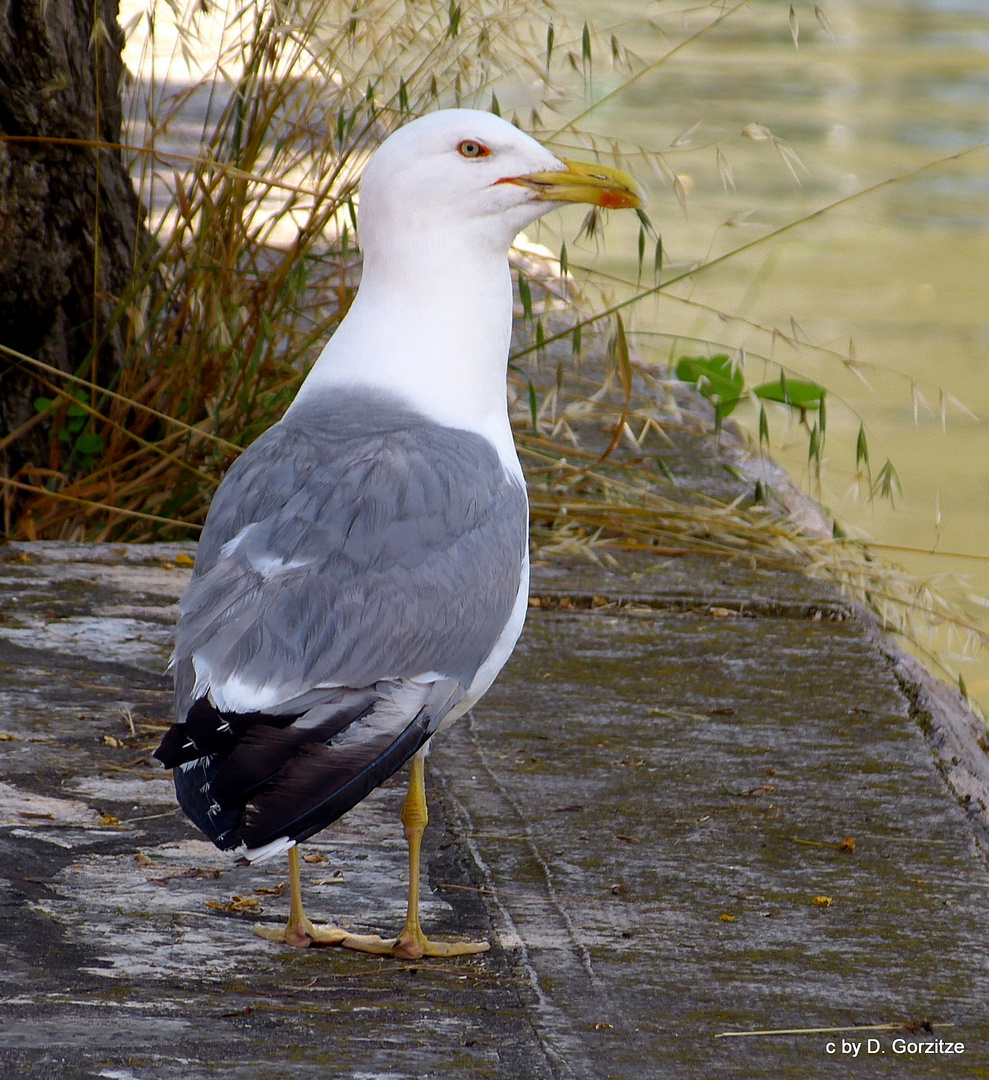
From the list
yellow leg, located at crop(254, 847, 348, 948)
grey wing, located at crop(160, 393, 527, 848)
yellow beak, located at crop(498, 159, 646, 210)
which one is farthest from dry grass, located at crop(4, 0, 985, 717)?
yellow leg, located at crop(254, 847, 348, 948)

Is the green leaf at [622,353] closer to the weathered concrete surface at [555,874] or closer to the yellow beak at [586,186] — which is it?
the weathered concrete surface at [555,874]

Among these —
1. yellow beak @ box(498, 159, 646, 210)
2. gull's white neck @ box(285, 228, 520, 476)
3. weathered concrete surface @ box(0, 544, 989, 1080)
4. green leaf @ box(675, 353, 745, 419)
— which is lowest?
weathered concrete surface @ box(0, 544, 989, 1080)

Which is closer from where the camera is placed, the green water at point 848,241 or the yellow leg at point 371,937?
the yellow leg at point 371,937

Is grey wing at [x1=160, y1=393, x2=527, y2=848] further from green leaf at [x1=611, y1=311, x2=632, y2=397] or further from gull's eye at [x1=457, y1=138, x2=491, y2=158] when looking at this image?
green leaf at [x1=611, y1=311, x2=632, y2=397]

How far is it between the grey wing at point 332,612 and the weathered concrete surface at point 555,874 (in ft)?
1.07

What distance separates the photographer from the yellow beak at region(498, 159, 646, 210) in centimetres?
276

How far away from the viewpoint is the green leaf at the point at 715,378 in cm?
470

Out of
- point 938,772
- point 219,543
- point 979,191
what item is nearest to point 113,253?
point 219,543

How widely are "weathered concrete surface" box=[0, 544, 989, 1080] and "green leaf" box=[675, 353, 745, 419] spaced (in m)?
1.10

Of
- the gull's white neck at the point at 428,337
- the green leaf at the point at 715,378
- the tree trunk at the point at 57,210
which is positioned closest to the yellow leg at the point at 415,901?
the gull's white neck at the point at 428,337

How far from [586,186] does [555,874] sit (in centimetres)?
118

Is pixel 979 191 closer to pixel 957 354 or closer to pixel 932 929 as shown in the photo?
pixel 957 354

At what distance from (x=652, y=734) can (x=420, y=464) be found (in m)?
0.97

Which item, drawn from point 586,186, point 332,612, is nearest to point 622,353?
point 586,186
